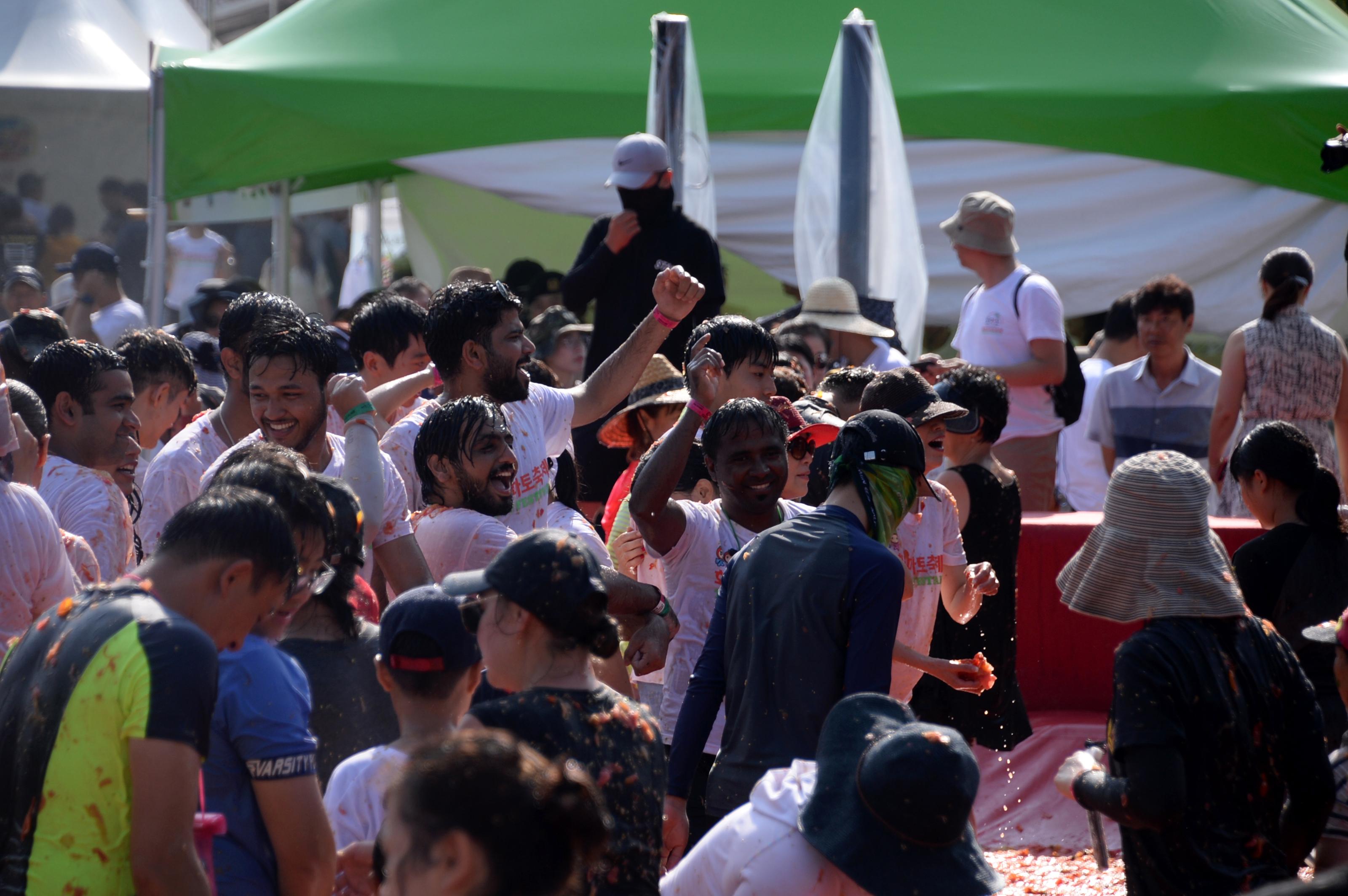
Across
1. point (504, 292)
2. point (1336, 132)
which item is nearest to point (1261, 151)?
point (1336, 132)

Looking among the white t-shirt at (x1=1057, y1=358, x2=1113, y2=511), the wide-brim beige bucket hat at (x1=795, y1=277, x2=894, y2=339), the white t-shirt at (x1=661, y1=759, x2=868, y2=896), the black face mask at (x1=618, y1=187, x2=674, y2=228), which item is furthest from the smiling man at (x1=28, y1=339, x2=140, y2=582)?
the white t-shirt at (x1=1057, y1=358, x2=1113, y2=511)

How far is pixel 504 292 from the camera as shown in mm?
4254

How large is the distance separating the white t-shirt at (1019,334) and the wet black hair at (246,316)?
3.81m

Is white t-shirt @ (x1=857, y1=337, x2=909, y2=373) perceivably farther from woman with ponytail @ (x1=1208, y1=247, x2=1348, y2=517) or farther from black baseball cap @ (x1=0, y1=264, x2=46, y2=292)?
black baseball cap @ (x1=0, y1=264, x2=46, y2=292)

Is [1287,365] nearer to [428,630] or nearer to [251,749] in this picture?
[428,630]

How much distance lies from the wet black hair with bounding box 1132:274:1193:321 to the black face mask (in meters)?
2.78

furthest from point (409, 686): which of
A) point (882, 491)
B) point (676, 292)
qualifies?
point (676, 292)

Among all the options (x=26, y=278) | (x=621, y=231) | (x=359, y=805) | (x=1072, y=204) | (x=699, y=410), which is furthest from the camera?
(x=1072, y=204)

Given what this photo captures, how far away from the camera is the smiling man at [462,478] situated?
142 inches

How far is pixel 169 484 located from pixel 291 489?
1.25 meters

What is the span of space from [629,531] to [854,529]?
1001mm

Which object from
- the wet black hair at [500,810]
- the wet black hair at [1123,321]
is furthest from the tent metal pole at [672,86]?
the wet black hair at [500,810]

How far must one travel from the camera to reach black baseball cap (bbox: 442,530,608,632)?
2.34m

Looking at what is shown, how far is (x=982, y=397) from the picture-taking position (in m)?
4.96
